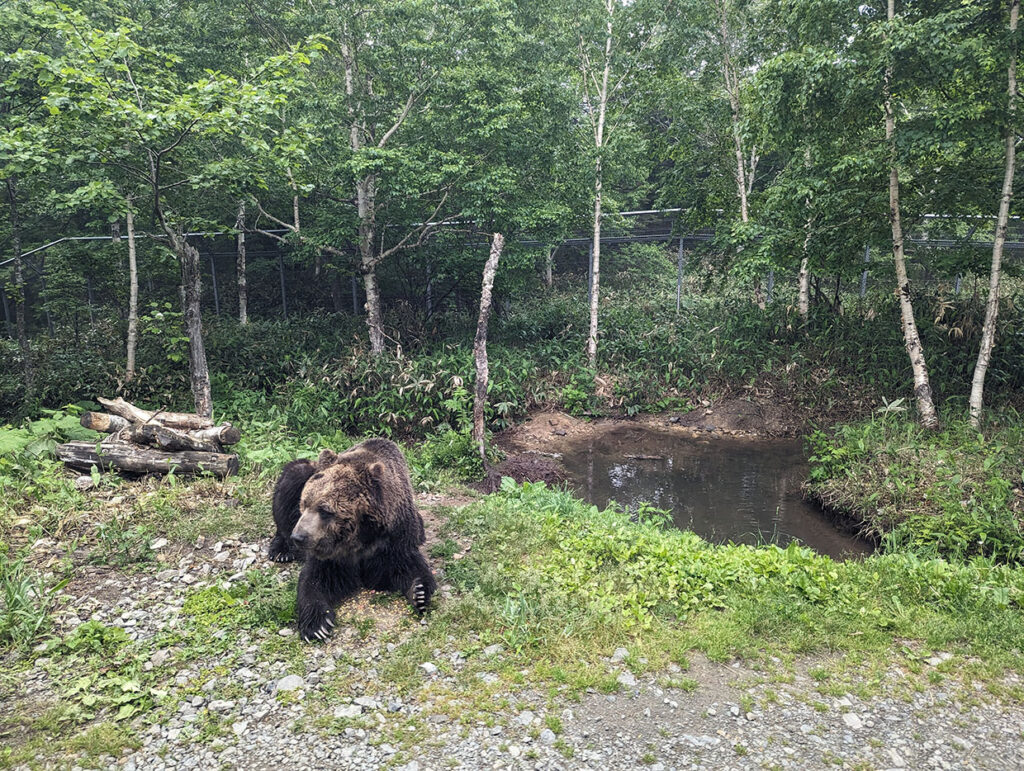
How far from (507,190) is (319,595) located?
831 centimetres

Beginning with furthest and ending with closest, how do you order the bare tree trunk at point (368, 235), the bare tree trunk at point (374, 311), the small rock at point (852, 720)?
the bare tree trunk at point (374, 311) < the bare tree trunk at point (368, 235) < the small rock at point (852, 720)

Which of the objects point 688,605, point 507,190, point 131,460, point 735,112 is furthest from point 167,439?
point 735,112

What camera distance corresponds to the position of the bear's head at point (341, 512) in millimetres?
3598

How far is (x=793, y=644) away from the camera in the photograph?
3752 mm

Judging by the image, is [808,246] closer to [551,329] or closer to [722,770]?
[551,329]

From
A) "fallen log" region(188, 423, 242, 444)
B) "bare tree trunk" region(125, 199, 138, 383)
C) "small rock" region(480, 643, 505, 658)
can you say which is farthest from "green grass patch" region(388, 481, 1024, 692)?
"bare tree trunk" region(125, 199, 138, 383)

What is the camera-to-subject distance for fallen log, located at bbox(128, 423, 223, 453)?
5938mm

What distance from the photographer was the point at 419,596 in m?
3.94

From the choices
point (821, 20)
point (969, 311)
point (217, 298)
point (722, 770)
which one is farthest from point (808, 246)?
point (217, 298)

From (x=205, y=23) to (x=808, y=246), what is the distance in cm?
1036

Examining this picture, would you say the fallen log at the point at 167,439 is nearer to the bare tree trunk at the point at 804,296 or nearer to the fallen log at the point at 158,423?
the fallen log at the point at 158,423

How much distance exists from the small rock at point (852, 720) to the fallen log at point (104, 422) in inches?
260

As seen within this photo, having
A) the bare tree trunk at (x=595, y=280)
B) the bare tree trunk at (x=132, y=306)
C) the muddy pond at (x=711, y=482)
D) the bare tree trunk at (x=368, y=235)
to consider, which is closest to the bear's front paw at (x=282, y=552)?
the muddy pond at (x=711, y=482)

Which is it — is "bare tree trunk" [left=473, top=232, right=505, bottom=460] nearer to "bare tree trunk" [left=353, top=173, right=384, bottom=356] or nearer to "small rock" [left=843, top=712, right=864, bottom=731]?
"bare tree trunk" [left=353, top=173, right=384, bottom=356]
